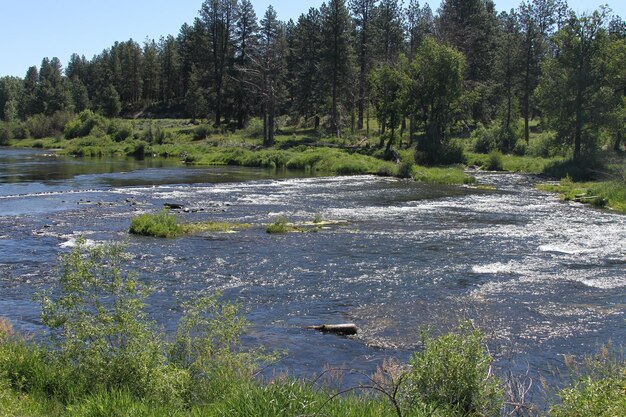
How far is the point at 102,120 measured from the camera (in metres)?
92.6

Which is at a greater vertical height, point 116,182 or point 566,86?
point 566,86

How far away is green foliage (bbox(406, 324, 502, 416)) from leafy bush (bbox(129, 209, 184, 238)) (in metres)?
17.7

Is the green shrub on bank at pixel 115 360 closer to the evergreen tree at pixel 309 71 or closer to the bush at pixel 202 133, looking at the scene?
the bush at pixel 202 133

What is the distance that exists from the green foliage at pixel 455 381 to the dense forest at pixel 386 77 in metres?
46.0

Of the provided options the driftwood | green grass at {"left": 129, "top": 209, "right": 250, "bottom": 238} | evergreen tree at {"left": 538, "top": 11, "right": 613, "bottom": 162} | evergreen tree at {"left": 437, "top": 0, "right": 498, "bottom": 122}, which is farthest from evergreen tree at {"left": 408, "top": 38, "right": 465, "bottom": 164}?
the driftwood

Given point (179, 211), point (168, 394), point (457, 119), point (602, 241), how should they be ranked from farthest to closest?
point (457, 119), point (179, 211), point (602, 241), point (168, 394)

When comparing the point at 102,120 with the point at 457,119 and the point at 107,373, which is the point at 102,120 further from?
the point at 107,373

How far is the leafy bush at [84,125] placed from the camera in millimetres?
91812

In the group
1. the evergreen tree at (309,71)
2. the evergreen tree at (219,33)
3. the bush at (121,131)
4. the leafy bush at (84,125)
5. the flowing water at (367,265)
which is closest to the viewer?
the flowing water at (367,265)

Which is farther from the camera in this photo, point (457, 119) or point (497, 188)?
point (457, 119)

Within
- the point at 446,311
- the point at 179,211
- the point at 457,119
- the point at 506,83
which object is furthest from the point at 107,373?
the point at 506,83

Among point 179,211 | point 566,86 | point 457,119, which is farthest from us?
point 457,119

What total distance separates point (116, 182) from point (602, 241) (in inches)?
1293

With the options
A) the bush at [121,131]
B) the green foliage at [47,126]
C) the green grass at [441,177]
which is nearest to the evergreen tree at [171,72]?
the green foliage at [47,126]
